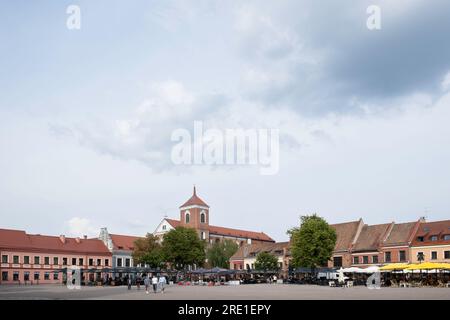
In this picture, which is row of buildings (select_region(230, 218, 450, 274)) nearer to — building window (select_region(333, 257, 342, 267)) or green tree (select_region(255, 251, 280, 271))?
building window (select_region(333, 257, 342, 267))

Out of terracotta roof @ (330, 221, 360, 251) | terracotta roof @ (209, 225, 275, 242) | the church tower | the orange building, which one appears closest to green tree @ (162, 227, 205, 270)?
the orange building

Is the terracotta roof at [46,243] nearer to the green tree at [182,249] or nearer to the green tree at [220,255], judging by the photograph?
the green tree at [182,249]

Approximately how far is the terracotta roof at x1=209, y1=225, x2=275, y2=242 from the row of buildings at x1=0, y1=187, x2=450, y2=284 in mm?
26395

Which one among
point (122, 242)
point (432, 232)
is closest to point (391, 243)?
point (432, 232)

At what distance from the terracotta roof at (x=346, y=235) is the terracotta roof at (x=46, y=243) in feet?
146

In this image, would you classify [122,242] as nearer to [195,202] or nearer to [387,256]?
[195,202]

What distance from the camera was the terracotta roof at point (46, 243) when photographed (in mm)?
88812

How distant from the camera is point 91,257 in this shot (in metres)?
102

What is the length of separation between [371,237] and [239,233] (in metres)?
66.9

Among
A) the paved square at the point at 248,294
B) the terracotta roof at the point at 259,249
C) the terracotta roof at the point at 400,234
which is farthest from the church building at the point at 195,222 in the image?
the paved square at the point at 248,294
